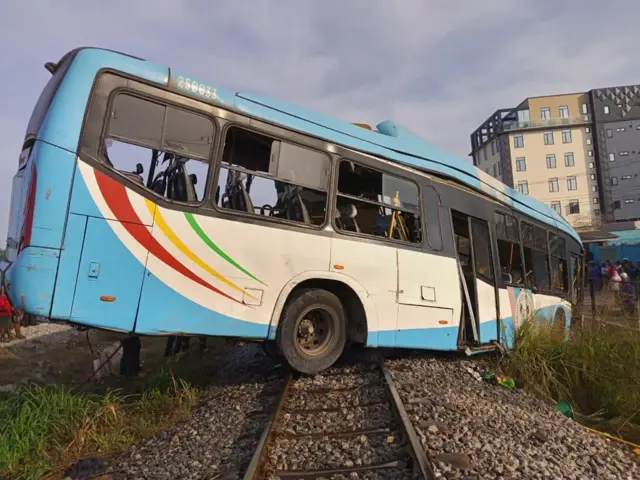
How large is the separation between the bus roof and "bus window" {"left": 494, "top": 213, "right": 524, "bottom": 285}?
359 millimetres

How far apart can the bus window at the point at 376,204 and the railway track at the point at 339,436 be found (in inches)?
67.5

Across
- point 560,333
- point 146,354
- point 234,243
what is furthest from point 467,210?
point 146,354

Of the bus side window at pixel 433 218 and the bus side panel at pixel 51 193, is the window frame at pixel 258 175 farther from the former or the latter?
the bus side window at pixel 433 218

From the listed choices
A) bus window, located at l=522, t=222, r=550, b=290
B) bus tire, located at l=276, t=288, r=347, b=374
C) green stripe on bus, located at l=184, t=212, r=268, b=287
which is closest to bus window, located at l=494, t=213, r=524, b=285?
bus window, located at l=522, t=222, r=550, b=290

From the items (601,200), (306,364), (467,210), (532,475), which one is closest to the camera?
(532,475)

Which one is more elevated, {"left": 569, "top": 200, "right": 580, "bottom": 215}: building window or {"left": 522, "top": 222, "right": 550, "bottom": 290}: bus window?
{"left": 569, "top": 200, "right": 580, "bottom": 215}: building window

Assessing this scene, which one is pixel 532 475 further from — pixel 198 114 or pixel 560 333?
pixel 560 333

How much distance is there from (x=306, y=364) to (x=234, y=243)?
1583mm

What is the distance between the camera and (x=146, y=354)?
9656mm

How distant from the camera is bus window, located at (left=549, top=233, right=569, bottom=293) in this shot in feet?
32.0

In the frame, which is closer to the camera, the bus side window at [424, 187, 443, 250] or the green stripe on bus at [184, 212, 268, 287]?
the green stripe on bus at [184, 212, 268, 287]

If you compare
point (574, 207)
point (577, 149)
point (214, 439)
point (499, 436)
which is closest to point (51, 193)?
point (214, 439)

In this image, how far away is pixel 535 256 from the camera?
8.94 m

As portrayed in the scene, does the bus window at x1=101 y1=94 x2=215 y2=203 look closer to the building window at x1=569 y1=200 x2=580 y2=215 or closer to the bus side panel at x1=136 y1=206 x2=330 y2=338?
the bus side panel at x1=136 y1=206 x2=330 y2=338
